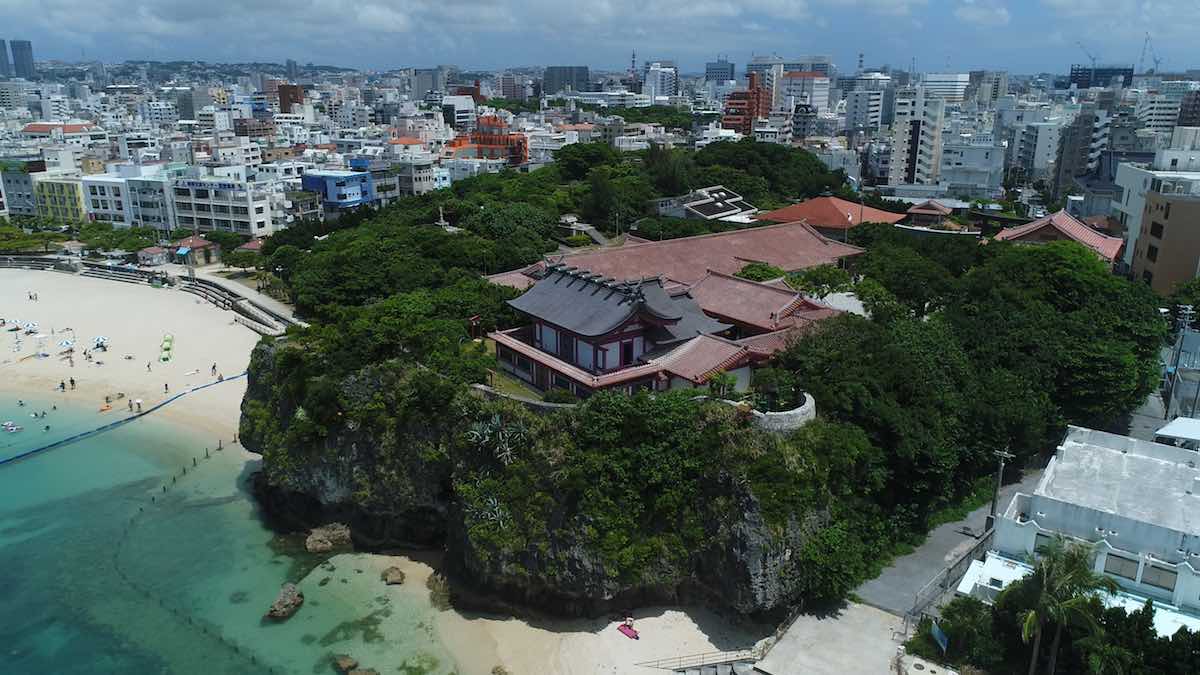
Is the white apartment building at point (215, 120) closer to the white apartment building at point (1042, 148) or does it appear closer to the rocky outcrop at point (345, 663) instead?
the white apartment building at point (1042, 148)

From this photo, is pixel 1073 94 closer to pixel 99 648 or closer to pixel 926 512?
pixel 926 512

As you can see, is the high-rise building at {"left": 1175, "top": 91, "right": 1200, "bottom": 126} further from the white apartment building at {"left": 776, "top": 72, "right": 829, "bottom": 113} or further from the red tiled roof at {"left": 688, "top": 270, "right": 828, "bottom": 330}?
the red tiled roof at {"left": 688, "top": 270, "right": 828, "bottom": 330}

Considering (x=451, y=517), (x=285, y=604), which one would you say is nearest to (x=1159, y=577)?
(x=451, y=517)

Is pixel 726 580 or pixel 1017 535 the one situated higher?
pixel 1017 535

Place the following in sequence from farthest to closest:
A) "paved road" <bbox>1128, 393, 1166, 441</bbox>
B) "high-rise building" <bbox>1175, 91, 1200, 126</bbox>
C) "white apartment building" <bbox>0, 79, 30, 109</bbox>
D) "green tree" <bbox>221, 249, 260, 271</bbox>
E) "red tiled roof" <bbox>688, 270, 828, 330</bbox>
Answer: "white apartment building" <bbox>0, 79, 30, 109</bbox> → "high-rise building" <bbox>1175, 91, 1200, 126</bbox> → "green tree" <bbox>221, 249, 260, 271</bbox> → "paved road" <bbox>1128, 393, 1166, 441</bbox> → "red tiled roof" <bbox>688, 270, 828, 330</bbox>

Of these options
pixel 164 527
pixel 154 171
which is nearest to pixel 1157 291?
pixel 164 527

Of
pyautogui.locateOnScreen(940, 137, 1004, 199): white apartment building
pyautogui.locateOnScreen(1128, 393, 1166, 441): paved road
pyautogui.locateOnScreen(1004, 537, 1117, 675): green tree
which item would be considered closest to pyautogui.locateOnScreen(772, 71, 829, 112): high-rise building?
pyautogui.locateOnScreen(940, 137, 1004, 199): white apartment building

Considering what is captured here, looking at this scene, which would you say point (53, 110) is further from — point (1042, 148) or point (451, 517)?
point (451, 517)
